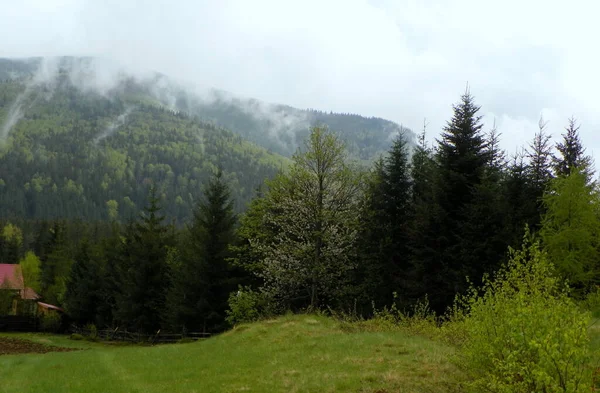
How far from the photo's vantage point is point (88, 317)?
204ft

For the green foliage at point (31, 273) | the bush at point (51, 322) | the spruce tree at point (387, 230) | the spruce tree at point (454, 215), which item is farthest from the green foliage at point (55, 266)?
the spruce tree at point (454, 215)

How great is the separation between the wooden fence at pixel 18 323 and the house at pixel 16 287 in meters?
2.21

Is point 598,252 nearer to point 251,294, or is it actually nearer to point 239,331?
point 239,331

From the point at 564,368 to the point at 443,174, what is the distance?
2189 cm

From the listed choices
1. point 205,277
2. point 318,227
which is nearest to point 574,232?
point 318,227

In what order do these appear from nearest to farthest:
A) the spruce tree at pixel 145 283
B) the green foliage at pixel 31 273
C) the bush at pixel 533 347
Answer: the bush at pixel 533 347 → the spruce tree at pixel 145 283 → the green foliage at pixel 31 273

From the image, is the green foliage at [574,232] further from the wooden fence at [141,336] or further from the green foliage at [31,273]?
the green foliage at [31,273]

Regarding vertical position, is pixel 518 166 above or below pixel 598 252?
above

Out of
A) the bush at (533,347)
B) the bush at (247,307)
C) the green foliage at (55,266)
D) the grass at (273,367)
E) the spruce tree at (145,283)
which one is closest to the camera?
the bush at (533,347)

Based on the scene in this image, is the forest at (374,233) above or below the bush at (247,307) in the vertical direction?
above

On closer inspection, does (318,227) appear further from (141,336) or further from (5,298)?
(5,298)

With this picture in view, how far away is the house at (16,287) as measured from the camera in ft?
226

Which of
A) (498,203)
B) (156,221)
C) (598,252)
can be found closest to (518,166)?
(498,203)

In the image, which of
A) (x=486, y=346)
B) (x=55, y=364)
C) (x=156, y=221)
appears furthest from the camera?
(x=156, y=221)
